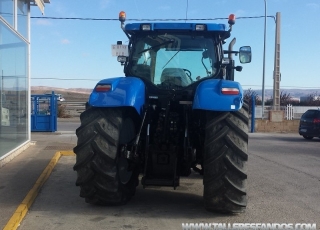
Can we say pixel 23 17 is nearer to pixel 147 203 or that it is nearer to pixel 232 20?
pixel 232 20

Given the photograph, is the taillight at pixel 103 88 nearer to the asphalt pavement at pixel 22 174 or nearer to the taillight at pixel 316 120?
the asphalt pavement at pixel 22 174

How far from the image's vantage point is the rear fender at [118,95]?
5818 millimetres

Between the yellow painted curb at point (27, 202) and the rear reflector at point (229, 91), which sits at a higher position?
the rear reflector at point (229, 91)

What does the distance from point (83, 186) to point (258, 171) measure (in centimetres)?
528

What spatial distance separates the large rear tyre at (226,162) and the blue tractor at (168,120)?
1 cm

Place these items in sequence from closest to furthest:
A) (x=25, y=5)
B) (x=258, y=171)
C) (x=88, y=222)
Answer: (x=88, y=222), (x=258, y=171), (x=25, y=5)

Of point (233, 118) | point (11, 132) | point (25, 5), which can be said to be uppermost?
point (25, 5)

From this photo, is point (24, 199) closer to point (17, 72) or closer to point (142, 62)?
point (142, 62)

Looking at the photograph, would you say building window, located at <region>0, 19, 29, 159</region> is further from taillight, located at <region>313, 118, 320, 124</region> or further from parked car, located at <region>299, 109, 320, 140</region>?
taillight, located at <region>313, 118, 320, 124</region>

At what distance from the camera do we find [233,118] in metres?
5.72

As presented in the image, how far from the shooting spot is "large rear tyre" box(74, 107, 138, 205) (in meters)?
5.78

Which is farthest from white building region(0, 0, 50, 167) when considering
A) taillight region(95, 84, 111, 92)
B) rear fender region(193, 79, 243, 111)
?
rear fender region(193, 79, 243, 111)

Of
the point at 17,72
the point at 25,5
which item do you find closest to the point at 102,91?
the point at 17,72

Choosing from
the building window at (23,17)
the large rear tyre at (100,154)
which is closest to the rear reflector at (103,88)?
the large rear tyre at (100,154)
